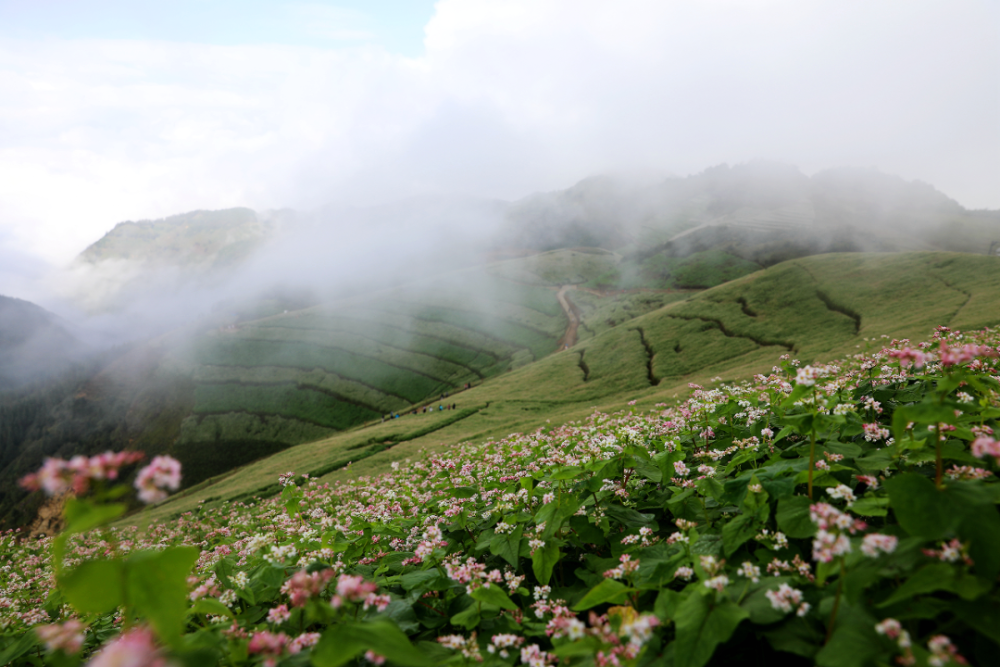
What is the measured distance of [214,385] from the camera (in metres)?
134

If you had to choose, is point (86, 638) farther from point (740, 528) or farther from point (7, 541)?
point (7, 541)

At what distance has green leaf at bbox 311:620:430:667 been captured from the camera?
2779mm

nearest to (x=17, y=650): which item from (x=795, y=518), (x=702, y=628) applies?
(x=702, y=628)

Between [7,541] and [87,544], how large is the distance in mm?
2393

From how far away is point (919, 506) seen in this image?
3191 mm

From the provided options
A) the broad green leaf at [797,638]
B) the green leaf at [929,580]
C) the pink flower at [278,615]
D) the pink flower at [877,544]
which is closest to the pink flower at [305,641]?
the pink flower at [278,615]

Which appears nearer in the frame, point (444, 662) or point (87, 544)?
point (444, 662)

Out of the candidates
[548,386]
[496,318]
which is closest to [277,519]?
[548,386]

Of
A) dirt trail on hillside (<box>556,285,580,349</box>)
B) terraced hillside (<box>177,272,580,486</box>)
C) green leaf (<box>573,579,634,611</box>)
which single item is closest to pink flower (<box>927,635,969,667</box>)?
green leaf (<box>573,579,634,611</box>)

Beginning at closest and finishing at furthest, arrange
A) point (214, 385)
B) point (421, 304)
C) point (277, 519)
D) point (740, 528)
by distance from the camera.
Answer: point (740, 528)
point (277, 519)
point (214, 385)
point (421, 304)

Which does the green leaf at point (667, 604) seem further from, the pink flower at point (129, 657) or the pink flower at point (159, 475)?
the pink flower at point (159, 475)

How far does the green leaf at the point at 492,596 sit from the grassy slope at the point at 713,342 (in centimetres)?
3643

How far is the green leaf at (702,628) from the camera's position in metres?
3.21

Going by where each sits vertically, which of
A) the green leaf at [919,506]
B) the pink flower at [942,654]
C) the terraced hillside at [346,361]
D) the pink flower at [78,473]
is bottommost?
the terraced hillside at [346,361]
